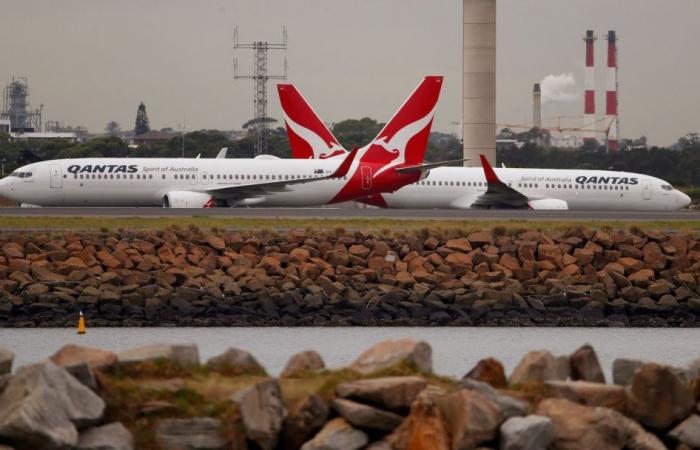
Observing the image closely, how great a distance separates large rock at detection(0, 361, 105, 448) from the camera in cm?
1736

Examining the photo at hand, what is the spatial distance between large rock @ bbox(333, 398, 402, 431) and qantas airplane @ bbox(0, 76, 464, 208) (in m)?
48.1

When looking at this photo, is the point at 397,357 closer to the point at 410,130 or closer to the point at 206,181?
the point at 206,181

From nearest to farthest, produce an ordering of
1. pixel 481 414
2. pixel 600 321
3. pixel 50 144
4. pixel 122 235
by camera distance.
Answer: pixel 481 414, pixel 600 321, pixel 122 235, pixel 50 144

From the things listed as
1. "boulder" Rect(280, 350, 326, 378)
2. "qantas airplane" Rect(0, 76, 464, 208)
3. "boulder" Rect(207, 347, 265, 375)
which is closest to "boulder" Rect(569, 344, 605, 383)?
"boulder" Rect(280, 350, 326, 378)

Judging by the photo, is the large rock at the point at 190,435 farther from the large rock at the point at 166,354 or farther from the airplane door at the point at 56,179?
the airplane door at the point at 56,179

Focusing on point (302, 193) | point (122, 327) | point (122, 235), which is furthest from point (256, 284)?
point (302, 193)

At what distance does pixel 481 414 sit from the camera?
18.3 metres

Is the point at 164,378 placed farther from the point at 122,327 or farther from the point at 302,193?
the point at 302,193

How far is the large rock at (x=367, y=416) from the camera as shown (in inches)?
736

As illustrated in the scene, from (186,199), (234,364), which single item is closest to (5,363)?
(234,364)

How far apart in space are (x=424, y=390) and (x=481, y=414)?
0.89 meters

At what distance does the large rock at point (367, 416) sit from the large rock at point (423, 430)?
186 mm

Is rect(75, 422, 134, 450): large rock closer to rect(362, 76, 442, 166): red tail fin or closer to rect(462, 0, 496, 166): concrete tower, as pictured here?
rect(362, 76, 442, 166): red tail fin

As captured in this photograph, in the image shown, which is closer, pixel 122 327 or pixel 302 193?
pixel 122 327
